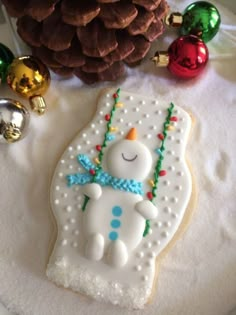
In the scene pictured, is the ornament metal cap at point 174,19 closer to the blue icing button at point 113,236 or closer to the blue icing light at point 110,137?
the blue icing light at point 110,137

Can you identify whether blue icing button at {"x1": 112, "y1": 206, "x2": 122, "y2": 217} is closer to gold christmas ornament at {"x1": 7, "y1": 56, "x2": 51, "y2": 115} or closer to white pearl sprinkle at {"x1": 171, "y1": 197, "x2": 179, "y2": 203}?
white pearl sprinkle at {"x1": 171, "y1": 197, "x2": 179, "y2": 203}

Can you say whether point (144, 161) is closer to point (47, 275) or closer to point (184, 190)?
point (184, 190)

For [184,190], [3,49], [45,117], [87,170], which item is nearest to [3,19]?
[3,49]

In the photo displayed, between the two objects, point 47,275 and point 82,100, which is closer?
point 47,275

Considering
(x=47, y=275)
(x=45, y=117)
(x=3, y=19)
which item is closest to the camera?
(x=47, y=275)

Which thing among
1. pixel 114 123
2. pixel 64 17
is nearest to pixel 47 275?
pixel 114 123

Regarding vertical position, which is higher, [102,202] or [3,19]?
[3,19]

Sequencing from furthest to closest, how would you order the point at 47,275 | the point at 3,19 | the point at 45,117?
1. the point at 3,19
2. the point at 45,117
3. the point at 47,275

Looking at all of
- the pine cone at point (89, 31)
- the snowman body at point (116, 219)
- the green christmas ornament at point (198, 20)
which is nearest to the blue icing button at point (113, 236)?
the snowman body at point (116, 219)
